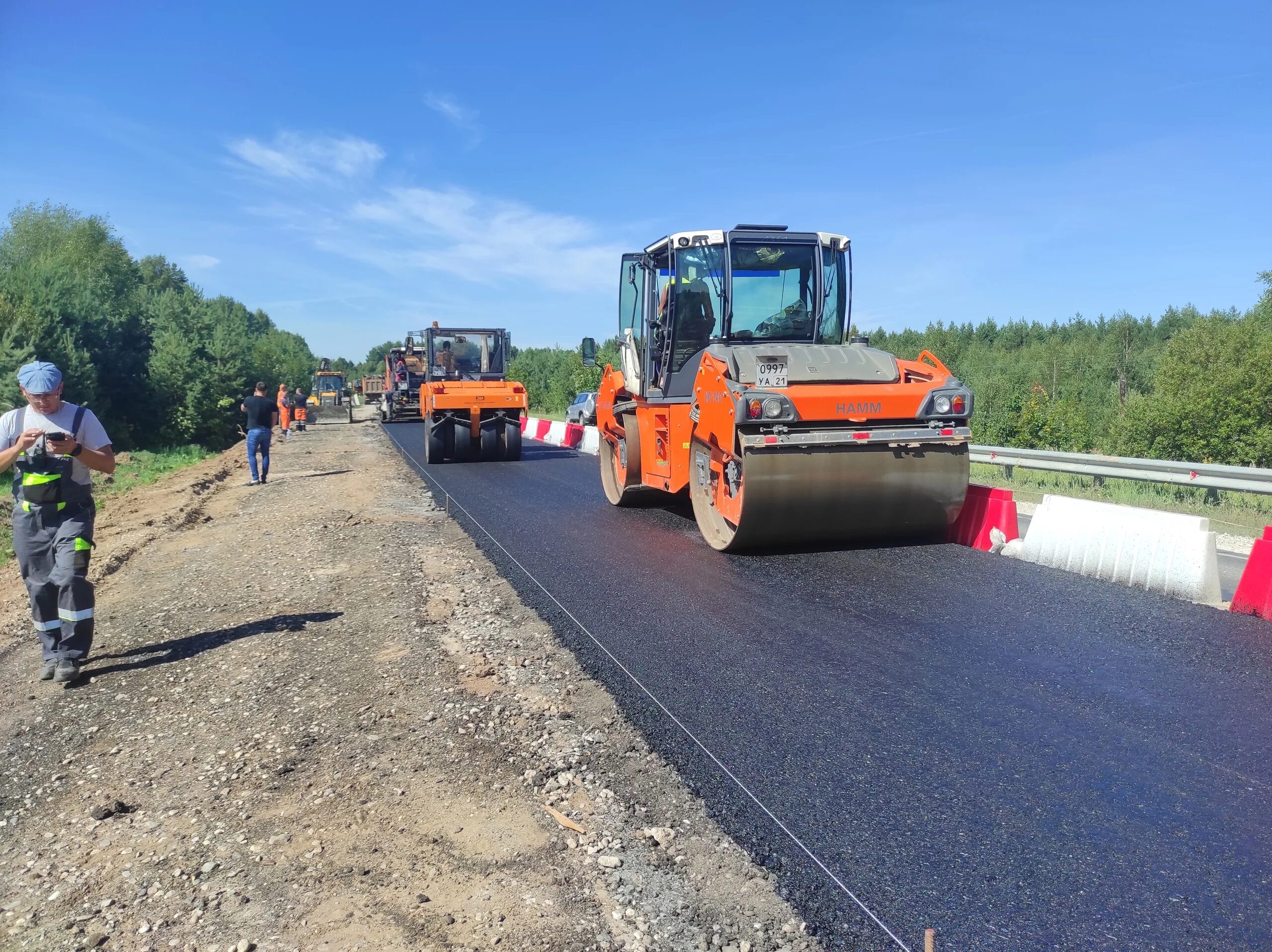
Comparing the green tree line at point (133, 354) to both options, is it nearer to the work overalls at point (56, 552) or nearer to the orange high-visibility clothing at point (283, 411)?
the orange high-visibility clothing at point (283, 411)

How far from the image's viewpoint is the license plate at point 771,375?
720cm

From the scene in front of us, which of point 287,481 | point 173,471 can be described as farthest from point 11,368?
point 287,481

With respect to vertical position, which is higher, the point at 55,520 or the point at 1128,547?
the point at 55,520

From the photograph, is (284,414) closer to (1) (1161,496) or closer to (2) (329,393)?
(2) (329,393)

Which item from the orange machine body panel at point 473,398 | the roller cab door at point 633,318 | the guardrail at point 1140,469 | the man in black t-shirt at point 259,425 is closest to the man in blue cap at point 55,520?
the roller cab door at point 633,318

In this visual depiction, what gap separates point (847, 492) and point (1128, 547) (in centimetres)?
206

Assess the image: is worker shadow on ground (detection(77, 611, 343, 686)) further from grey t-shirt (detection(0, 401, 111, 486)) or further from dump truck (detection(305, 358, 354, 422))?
dump truck (detection(305, 358, 354, 422))

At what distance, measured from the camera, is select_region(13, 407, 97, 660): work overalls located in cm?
481

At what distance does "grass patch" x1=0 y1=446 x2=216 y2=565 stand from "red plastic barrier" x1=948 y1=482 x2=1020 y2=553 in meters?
10.5

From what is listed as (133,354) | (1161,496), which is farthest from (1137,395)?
(133,354)

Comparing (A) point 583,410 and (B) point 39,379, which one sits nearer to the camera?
(B) point 39,379

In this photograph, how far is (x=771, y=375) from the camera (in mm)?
7211

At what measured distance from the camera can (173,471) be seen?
23281 millimetres

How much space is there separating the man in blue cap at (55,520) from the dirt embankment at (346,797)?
1.10 ft
